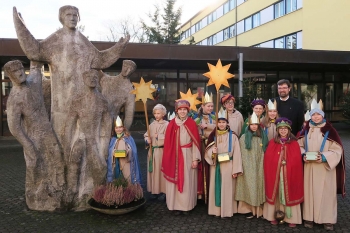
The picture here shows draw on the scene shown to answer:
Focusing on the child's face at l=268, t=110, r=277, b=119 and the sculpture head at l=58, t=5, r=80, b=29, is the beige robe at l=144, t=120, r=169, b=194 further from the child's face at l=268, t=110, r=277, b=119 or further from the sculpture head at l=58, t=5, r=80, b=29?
the sculpture head at l=58, t=5, r=80, b=29

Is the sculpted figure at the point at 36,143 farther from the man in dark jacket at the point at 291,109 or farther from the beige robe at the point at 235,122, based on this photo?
the man in dark jacket at the point at 291,109

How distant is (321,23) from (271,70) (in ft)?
22.2

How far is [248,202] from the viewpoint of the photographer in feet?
16.9

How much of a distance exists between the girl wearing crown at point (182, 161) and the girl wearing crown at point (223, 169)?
0.31 metres

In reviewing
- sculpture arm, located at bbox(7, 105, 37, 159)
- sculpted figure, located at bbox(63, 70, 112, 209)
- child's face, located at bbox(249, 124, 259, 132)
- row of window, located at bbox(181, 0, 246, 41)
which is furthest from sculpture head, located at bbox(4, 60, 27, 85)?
row of window, located at bbox(181, 0, 246, 41)

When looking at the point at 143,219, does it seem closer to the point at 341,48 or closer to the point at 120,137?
the point at 120,137

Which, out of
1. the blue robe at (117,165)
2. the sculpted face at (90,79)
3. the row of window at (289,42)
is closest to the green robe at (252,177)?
the blue robe at (117,165)

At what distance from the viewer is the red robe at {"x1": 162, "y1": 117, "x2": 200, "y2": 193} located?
17.8 ft

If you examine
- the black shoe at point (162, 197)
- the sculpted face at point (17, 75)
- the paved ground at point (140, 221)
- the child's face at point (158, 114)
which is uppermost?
the sculpted face at point (17, 75)

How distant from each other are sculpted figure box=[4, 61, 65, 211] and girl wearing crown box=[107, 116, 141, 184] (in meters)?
0.82

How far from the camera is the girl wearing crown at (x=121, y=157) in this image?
227 inches

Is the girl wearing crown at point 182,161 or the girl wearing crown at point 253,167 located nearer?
the girl wearing crown at point 253,167

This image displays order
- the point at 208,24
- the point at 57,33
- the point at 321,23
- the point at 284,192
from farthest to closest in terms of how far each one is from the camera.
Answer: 1. the point at 208,24
2. the point at 321,23
3. the point at 57,33
4. the point at 284,192

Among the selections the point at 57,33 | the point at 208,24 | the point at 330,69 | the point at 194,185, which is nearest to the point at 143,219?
the point at 194,185
